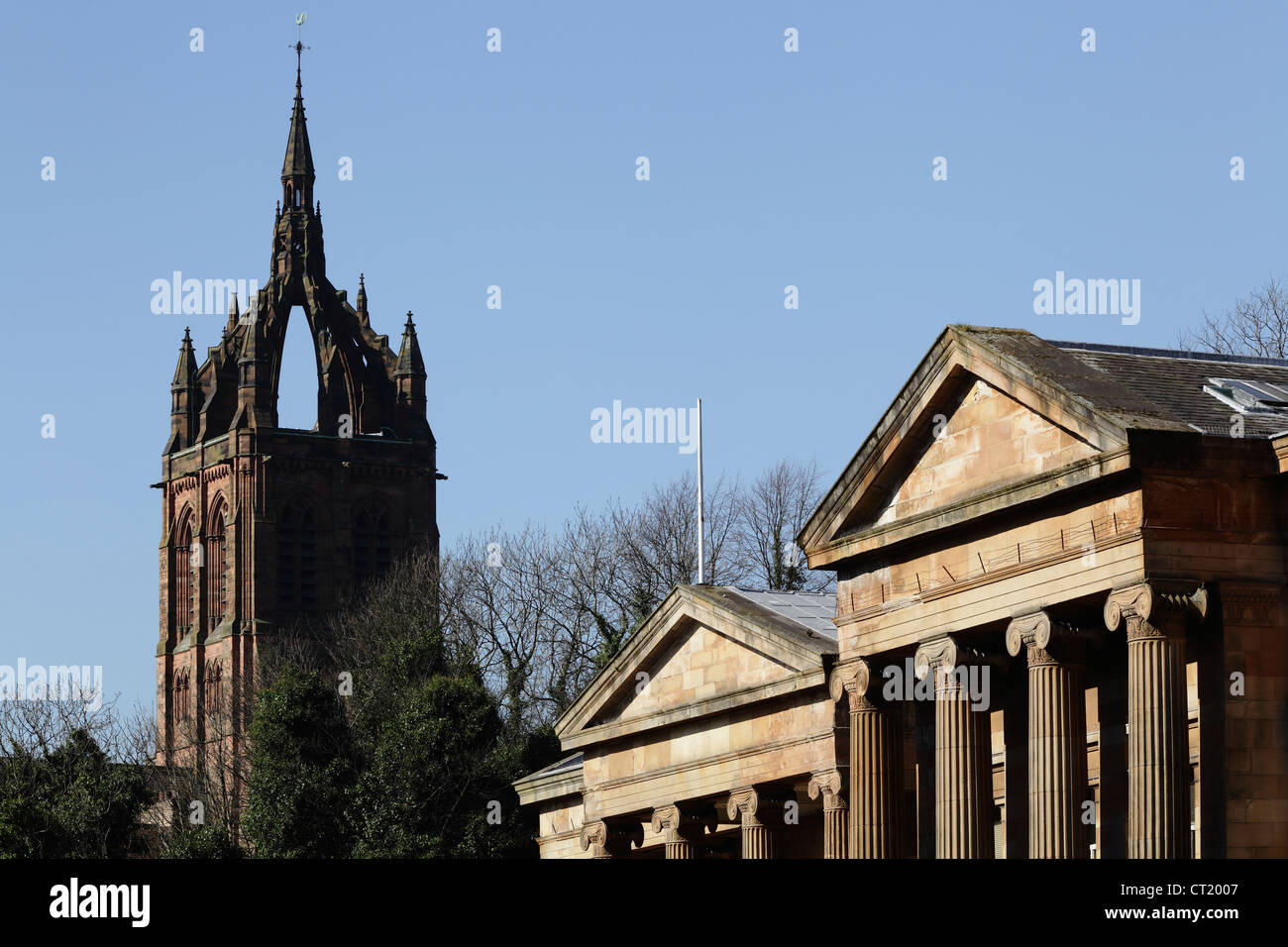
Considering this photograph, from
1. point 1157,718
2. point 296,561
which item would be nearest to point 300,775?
point 1157,718

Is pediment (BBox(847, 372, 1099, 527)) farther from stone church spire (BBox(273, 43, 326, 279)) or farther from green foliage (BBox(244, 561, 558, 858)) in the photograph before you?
stone church spire (BBox(273, 43, 326, 279))

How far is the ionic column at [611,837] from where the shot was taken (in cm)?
5506

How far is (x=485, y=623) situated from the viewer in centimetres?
11200

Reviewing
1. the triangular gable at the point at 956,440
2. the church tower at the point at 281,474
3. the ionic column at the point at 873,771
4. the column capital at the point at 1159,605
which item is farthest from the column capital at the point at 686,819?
the church tower at the point at 281,474

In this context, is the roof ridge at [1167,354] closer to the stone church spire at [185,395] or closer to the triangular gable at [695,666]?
the triangular gable at [695,666]

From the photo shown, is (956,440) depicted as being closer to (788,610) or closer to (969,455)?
(969,455)

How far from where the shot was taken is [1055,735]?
38.3m

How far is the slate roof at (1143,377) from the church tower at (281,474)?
116 meters

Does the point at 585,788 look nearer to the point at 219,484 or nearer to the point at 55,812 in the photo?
the point at 55,812

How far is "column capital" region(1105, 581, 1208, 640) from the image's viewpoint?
3612 cm

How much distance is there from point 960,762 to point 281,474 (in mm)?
121124

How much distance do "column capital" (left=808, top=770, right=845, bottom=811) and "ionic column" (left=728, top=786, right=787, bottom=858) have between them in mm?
2481

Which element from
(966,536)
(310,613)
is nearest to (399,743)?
(966,536)
